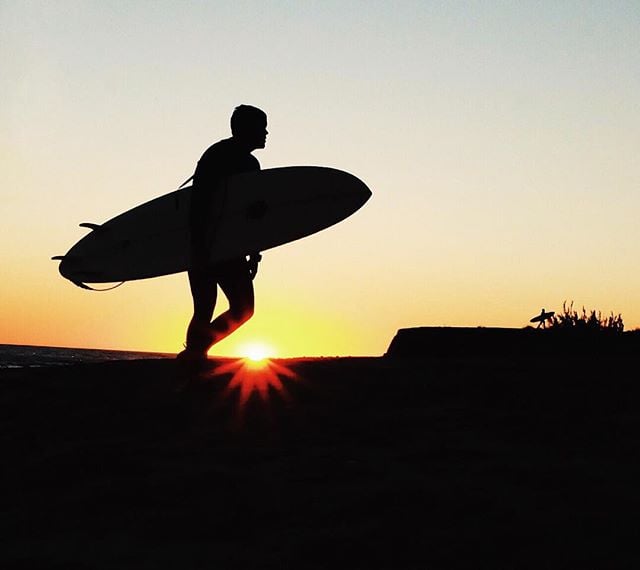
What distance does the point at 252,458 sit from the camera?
14.8 feet

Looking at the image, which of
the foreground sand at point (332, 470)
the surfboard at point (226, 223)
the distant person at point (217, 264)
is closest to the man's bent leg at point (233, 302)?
the distant person at point (217, 264)

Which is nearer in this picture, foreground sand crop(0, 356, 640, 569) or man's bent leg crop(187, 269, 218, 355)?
foreground sand crop(0, 356, 640, 569)

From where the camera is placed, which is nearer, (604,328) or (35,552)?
(35,552)

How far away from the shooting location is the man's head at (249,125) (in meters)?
6.10

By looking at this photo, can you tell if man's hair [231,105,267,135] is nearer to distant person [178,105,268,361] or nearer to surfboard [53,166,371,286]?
distant person [178,105,268,361]

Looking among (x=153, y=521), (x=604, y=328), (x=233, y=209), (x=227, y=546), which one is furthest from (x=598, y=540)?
(x=604, y=328)

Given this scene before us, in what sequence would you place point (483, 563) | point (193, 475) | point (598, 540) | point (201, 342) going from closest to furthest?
point (483, 563) → point (598, 540) → point (193, 475) → point (201, 342)

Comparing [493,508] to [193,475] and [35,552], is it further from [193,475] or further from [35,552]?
[35,552]

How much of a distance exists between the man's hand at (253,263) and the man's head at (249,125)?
31.2 inches

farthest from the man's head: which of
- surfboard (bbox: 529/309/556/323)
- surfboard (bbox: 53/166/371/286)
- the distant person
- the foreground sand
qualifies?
surfboard (bbox: 529/309/556/323)

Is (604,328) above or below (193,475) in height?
above

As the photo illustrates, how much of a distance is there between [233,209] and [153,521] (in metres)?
3.32

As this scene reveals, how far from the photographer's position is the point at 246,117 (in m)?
6.10

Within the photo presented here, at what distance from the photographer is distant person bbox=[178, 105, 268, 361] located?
19.8 feet
